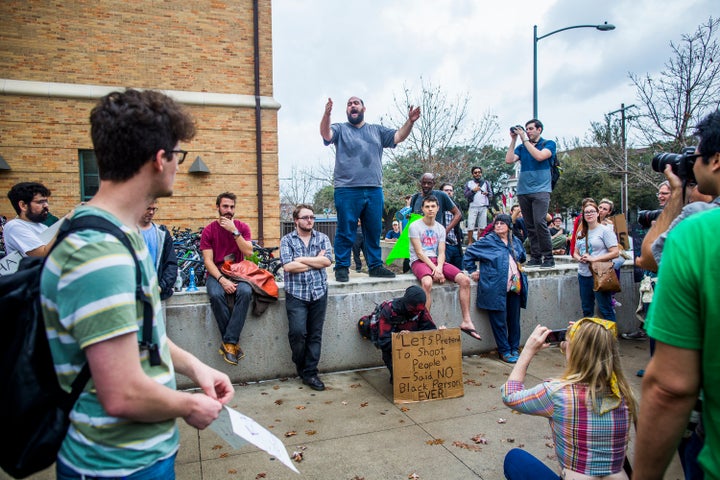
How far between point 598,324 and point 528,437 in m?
2.13

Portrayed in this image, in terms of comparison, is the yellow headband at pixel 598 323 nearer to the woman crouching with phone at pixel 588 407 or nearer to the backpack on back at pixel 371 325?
the woman crouching with phone at pixel 588 407

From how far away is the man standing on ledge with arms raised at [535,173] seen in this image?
23.8 feet

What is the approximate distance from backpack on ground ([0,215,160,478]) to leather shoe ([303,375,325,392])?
13.8 feet

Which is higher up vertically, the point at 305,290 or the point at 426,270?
the point at 426,270

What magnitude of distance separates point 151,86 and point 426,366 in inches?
419

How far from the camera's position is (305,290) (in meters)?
→ 5.52

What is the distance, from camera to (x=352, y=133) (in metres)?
6.36

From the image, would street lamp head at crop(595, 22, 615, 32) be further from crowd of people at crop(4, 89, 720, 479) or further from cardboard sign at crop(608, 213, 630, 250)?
crowd of people at crop(4, 89, 720, 479)

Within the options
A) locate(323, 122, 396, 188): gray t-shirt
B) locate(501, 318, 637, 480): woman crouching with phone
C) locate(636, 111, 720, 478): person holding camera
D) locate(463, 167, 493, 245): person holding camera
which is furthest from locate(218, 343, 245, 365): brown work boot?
locate(463, 167, 493, 245): person holding camera

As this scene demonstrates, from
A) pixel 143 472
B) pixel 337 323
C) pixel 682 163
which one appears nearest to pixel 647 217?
pixel 682 163

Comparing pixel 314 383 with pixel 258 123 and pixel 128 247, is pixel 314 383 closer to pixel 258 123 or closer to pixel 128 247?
pixel 128 247

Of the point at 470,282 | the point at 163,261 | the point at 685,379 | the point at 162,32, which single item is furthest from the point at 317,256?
the point at 162,32

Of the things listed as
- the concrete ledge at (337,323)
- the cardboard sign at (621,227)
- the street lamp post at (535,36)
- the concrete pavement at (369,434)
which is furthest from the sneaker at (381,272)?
the street lamp post at (535,36)

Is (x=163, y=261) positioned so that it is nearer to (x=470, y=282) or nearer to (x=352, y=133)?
(x=352, y=133)
